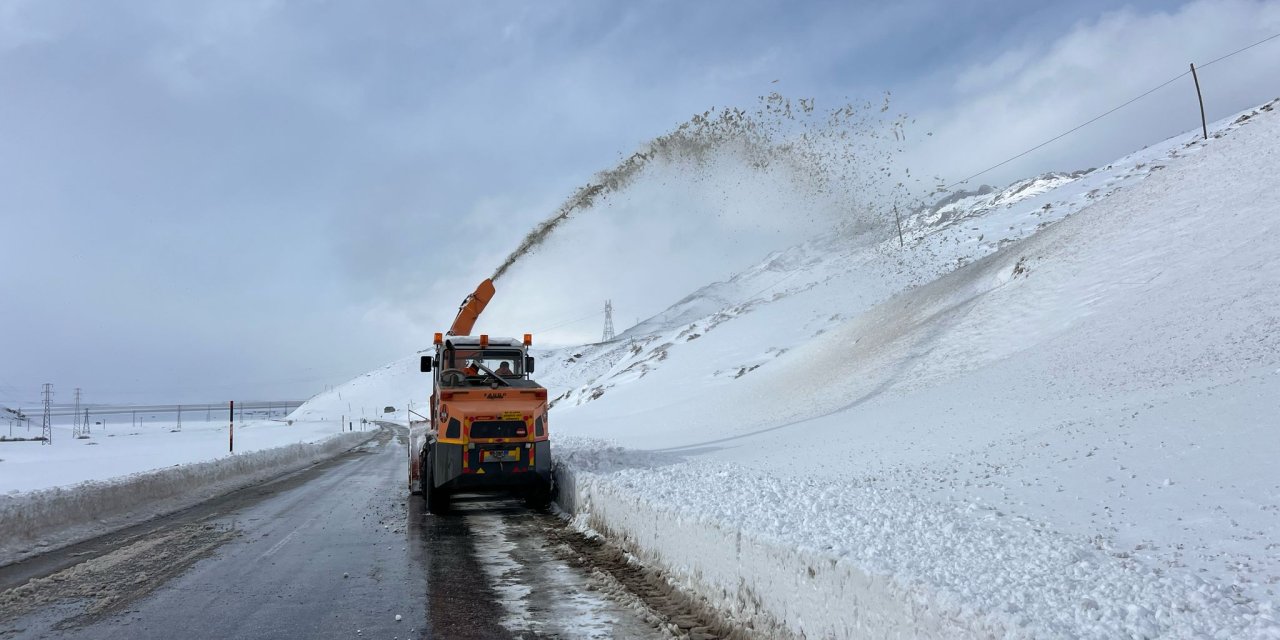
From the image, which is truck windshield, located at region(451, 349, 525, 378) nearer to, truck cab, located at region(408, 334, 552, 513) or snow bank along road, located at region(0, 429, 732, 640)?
truck cab, located at region(408, 334, 552, 513)

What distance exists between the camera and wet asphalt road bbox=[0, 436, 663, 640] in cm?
626

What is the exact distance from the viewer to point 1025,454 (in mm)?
10227

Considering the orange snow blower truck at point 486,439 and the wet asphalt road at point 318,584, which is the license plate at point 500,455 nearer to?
the orange snow blower truck at point 486,439

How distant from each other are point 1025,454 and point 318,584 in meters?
8.85

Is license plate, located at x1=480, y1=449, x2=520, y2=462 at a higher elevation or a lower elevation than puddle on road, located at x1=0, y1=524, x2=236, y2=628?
higher

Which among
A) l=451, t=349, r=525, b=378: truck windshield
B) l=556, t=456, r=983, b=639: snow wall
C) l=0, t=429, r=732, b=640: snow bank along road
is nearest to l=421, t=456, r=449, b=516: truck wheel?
l=0, t=429, r=732, b=640: snow bank along road

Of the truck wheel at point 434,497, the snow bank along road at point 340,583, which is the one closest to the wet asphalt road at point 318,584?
the snow bank along road at point 340,583

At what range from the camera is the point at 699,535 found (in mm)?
7008

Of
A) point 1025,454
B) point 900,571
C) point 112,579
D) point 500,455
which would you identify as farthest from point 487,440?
point 900,571

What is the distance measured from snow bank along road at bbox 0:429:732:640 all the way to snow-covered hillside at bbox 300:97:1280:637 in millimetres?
832

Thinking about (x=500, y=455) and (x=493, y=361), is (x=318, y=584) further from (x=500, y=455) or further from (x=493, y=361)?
(x=493, y=361)

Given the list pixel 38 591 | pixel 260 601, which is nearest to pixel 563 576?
pixel 260 601

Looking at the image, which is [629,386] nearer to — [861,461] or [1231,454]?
[861,461]

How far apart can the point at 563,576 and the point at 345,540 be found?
404cm
